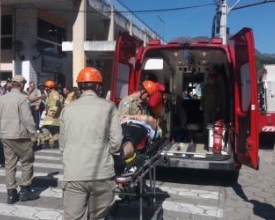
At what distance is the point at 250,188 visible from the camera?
25.6ft

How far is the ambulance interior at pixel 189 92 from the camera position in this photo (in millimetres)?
8586

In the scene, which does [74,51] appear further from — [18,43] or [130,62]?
[130,62]

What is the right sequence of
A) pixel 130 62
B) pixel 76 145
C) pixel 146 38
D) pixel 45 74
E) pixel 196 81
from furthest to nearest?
pixel 146 38, pixel 45 74, pixel 196 81, pixel 130 62, pixel 76 145

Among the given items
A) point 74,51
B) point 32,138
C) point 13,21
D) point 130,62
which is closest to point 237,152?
point 130,62

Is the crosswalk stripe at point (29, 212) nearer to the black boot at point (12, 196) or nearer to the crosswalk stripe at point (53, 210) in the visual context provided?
the crosswalk stripe at point (53, 210)

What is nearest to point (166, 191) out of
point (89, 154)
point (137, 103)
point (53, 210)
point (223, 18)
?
point (137, 103)

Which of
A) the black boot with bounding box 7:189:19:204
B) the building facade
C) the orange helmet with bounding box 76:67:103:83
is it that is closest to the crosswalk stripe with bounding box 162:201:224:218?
the black boot with bounding box 7:189:19:204

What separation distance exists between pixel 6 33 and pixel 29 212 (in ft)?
41.3

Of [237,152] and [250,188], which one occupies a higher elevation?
[237,152]

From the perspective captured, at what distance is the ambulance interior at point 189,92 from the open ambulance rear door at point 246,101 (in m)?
0.44

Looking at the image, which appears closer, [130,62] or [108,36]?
[130,62]

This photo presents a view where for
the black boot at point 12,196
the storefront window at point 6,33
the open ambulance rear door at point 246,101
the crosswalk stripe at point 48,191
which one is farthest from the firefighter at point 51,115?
the storefront window at point 6,33

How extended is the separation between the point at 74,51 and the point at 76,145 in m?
13.6

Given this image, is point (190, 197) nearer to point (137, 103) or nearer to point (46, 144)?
point (137, 103)
